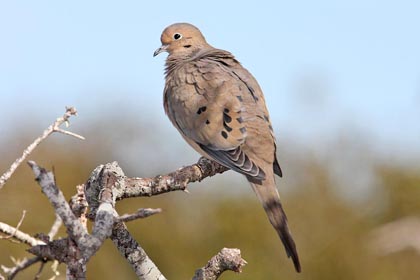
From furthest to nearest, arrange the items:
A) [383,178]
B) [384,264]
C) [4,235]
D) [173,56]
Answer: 1. [383,178]
2. [384,264]
3. [173,56]
4. [4,235]

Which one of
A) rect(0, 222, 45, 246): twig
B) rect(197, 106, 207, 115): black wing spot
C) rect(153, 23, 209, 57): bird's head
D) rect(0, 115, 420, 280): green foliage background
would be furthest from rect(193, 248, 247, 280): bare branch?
rect(0, 115, 420, 280): green foliage background

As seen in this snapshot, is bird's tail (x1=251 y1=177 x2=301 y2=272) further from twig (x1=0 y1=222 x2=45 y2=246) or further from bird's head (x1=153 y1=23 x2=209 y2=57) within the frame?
bird's head (x1=153 y1=23 x2=209 y2=57)

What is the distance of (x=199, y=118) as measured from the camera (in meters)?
6.46

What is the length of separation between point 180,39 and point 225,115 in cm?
151

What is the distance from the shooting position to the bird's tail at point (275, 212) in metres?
4.88

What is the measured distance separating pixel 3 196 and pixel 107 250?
176 cm

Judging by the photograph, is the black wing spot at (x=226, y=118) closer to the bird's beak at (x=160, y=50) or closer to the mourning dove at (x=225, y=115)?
the mourning dove at (x=225, y=115)

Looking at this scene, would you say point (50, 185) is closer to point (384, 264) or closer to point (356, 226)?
point (384, 264)

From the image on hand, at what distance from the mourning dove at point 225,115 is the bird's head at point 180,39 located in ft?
1.47

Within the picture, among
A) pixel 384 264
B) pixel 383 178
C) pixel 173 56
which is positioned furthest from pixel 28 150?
pixel 383 178

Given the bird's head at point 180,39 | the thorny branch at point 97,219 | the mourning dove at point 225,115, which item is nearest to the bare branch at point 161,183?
the thorny branch at point 97,219

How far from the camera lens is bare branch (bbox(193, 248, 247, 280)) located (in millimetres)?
4141

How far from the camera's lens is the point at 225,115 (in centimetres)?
631

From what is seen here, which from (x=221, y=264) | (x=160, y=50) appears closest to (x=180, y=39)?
(x=160, y=50)
